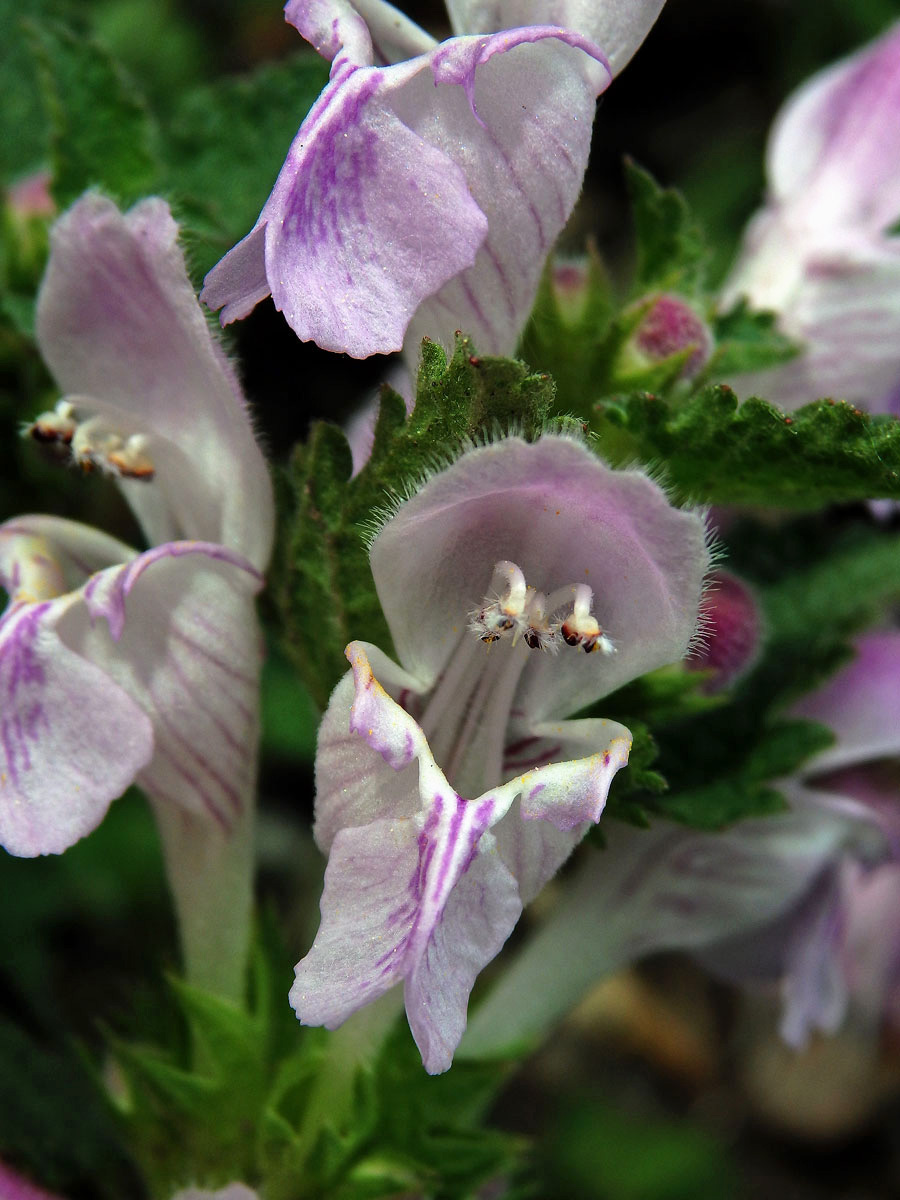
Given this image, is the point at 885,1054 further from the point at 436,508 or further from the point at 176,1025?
the point at 436,508

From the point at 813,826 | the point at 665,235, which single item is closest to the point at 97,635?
the point at 665,235

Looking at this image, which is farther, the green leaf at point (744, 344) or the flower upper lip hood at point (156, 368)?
the green leaf at point (744, 344)

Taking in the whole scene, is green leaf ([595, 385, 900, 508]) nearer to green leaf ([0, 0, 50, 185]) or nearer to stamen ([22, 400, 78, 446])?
stamen ([22, 400, 78, 446])

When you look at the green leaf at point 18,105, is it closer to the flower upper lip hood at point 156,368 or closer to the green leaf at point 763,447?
the flower upper lip hood at point 156,368

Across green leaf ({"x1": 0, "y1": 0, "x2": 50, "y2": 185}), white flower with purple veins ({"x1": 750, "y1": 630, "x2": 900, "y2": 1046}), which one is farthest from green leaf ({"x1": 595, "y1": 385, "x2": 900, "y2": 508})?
green leaf ({"x1": 0, "y1": 0, "x2": 50, "y2": 185})

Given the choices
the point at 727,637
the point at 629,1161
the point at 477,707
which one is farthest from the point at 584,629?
the point at 629,1161

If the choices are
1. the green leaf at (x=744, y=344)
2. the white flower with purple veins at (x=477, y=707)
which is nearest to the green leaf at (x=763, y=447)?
the white flower with purple veins at (x=477, y=707)

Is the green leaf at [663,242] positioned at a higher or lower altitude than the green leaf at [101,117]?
lower
